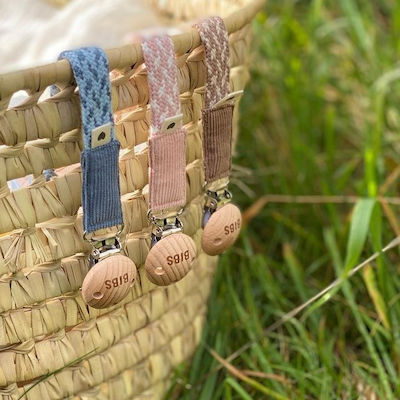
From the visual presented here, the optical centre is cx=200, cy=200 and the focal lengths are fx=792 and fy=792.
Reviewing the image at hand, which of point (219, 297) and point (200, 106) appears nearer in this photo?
point (200, 106)

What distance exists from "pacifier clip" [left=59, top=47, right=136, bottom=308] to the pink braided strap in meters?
0.10

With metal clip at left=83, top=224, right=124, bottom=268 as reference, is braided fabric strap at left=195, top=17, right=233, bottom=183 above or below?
above

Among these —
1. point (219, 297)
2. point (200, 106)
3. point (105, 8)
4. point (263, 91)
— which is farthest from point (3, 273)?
point (263, 91)

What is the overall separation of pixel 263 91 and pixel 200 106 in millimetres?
636

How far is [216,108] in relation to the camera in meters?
0.62

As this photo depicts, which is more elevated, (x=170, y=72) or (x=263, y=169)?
(x=170, y=72)

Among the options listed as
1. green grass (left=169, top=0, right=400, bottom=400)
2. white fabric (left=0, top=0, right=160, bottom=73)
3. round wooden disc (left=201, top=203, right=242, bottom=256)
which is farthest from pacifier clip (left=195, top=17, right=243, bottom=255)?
white fabric (left=0, top=0, right=160, bottom=73)

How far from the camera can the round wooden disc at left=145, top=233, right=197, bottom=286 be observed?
0.60 meters

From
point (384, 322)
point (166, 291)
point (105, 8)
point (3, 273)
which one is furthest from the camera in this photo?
point (105, 8)

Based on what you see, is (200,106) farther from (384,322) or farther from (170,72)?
(384,322)

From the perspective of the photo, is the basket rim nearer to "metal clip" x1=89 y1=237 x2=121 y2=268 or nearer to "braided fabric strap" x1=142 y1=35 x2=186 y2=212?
"braided fabric strap" x1=142 y1=35 x2=186 y2=212

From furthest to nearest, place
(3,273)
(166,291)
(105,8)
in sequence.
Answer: (105,8) < (166,291) < (3,273)

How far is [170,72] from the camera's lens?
564 millimetres

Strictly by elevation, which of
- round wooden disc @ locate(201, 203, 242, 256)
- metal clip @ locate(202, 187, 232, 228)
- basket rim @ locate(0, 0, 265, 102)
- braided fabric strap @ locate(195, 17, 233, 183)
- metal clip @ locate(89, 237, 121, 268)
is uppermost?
basket rim @ locate(0, 0, 265, 102)
